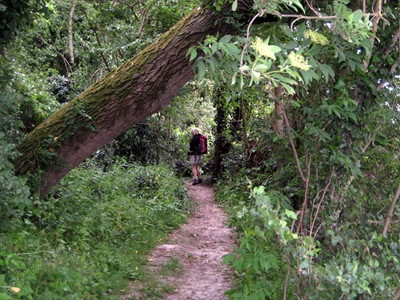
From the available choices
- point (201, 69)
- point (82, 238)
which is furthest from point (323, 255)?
point (82, 238)

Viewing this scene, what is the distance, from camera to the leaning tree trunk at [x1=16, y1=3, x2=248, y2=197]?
618 centimetres

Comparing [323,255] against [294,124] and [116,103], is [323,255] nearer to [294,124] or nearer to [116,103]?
[294,124]

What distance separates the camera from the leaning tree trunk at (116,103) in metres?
6.18

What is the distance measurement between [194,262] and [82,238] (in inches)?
72.7

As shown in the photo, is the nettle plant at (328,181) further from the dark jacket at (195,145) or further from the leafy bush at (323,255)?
the dark jacket at (195,145)

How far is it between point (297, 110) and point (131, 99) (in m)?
2.16

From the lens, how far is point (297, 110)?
528cm

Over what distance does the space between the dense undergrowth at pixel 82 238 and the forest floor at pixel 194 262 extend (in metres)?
0.22

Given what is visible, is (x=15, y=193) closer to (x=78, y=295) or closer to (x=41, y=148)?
(x=78, y=295)

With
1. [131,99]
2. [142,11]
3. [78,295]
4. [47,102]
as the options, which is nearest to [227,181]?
[142,11]

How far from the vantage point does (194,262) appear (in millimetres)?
7762

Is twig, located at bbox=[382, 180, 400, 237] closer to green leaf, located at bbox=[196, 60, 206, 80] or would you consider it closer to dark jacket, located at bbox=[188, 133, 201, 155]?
green leaf, located at bbox=[196, 60, 206, 80]

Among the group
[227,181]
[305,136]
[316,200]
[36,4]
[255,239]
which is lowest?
[227,181]

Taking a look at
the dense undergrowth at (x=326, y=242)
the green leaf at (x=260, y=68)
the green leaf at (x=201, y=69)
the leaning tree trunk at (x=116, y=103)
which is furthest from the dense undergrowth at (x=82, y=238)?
the green leaf at (x=260, y=68)
